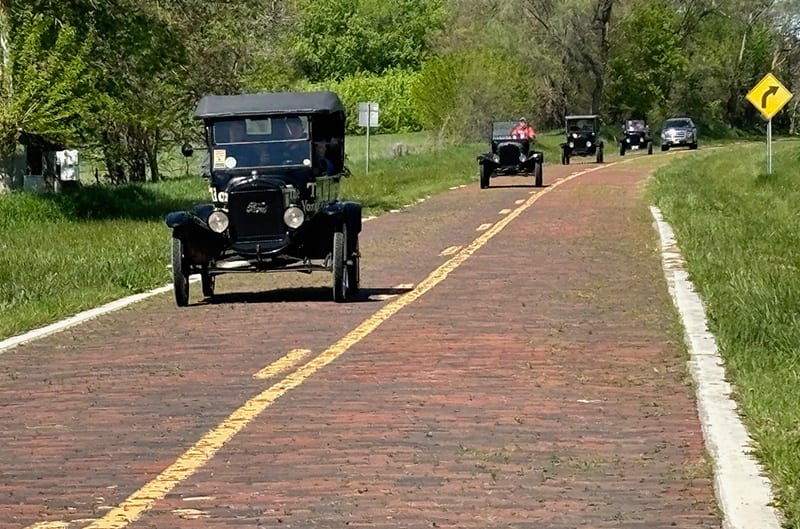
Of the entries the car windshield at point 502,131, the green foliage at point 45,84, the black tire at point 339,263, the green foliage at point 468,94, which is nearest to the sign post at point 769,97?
the car windshield at point 502,131

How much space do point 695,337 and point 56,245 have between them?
540 inches

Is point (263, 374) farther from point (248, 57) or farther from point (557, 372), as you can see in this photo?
point (248, 57)

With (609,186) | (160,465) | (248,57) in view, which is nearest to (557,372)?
(160,465)

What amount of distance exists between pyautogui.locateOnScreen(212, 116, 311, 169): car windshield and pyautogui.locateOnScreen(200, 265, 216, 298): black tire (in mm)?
1231

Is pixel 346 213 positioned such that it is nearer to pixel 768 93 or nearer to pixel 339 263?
pixel 339 263

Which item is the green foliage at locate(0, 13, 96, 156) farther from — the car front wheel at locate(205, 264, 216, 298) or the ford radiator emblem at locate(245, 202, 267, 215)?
the ford radiator emblem at locate(245, 202, 267, 215)

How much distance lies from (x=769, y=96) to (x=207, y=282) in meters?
25.9

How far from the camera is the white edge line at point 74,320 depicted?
13156mm

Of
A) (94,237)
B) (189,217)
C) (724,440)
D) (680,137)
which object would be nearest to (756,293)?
(189,217)

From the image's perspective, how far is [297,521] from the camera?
6688mm

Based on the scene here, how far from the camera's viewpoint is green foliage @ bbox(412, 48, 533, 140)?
2808 inches

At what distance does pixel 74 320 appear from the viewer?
14.6 meters

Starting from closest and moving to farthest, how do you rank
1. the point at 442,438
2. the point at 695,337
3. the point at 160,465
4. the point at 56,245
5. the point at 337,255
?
1. the point at 160,465
2. the point at 442,438
3. the point at 695,337
4. the point at 337,255
5. the point at 56,245

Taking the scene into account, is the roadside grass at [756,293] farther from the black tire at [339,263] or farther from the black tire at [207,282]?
the black tire at [207,282]
